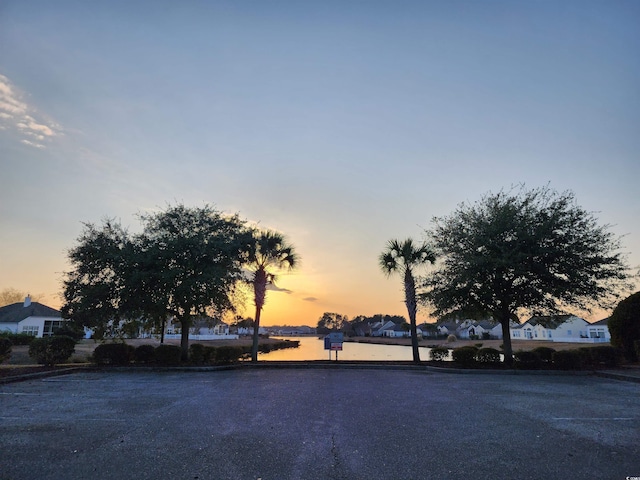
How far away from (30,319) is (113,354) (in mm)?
37243

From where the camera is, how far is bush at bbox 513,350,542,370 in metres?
17.3

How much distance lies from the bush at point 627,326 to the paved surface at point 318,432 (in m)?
8.66

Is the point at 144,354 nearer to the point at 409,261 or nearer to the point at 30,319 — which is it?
the point at 409,261

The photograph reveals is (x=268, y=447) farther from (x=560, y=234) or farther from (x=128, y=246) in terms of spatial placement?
(x=560, y=234)

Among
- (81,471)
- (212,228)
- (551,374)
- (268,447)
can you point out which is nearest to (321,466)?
(268,447)

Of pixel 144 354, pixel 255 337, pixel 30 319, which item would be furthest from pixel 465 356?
pixel 30 319

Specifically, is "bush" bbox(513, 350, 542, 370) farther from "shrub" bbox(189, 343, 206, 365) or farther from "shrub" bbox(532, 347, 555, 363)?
"shrub" bbox(189, 343, 206, 365)

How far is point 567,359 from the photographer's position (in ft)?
57.5

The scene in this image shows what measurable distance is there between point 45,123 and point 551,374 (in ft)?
76.0

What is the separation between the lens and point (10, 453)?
17.3ft

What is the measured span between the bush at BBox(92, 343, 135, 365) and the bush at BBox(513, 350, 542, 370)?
63.7 ft

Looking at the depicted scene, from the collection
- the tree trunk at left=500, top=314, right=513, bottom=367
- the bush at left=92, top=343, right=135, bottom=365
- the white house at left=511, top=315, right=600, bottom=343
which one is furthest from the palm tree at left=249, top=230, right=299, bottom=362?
the white house at left=511, top=315, right=600, bottom=343

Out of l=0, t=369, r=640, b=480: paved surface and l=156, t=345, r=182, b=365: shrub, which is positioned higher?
l=156, t=345, r=182, b=365: shrub

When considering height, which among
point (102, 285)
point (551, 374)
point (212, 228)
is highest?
point (212, 228)
